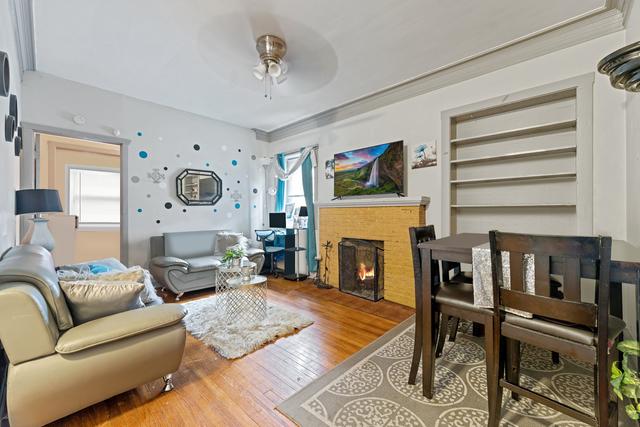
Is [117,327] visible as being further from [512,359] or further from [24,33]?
[24,33]

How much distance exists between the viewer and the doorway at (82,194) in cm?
475

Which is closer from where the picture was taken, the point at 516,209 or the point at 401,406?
the point at 401,406

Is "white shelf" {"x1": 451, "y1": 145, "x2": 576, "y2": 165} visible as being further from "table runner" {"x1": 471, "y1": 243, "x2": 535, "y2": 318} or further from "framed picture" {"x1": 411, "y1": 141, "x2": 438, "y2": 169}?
"table runner" {"x1": 471, "y1": 243, "x2": 535, "y2": 318}

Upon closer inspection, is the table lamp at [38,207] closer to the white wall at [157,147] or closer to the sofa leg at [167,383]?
the white wall at [157,147]

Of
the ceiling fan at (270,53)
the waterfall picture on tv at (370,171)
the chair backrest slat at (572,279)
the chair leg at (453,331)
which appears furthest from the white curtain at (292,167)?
the chair backrest slat at (572,279)

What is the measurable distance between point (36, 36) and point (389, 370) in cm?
430

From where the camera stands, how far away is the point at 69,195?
508 centimetres

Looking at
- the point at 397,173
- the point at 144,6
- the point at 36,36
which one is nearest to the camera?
the point at 144,6

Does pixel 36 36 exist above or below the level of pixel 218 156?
above

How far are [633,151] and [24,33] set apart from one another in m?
5.23

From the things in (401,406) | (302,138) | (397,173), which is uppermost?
(302,138)

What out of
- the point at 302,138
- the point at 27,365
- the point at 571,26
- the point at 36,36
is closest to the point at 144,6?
the point at 36,36

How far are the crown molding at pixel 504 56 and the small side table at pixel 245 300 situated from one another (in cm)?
283

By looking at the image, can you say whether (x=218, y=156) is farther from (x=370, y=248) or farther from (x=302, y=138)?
(x=370, y=248)
